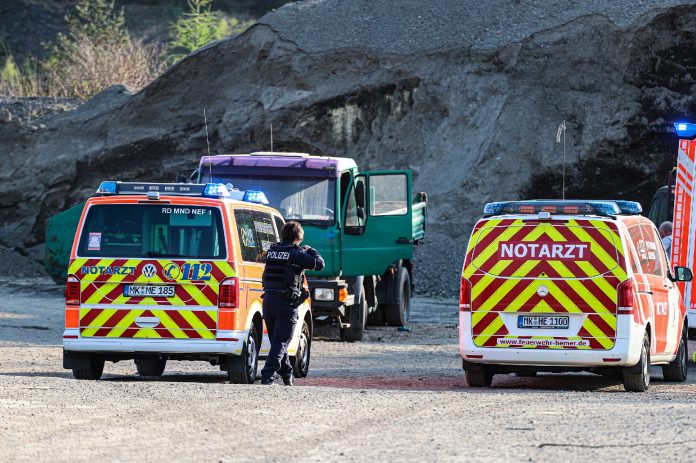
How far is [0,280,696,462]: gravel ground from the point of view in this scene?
9.18 m

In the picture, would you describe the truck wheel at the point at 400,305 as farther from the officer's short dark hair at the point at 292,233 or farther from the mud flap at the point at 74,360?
the mud flap at the point at 74,360

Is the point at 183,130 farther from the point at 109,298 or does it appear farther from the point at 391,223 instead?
the point at 109,298

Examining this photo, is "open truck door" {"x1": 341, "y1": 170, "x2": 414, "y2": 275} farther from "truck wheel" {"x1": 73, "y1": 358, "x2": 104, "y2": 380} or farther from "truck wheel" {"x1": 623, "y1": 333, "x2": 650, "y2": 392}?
"truck wheel" {"x1": 623, "y1": 333, "x2": 650, "y2": 392}

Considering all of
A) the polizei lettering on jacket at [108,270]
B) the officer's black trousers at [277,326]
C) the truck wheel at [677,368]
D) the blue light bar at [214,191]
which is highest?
the blue light bar at [214,191]

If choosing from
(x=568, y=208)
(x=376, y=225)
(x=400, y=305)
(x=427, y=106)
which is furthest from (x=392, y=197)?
(x=427, y=106)

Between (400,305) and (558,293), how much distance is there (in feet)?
34.3

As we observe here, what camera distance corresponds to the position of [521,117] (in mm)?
40062

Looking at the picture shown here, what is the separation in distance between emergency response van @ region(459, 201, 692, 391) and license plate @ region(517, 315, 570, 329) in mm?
10

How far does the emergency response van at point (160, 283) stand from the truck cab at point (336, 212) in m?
6.25

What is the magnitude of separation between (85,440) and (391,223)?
13.2 metres

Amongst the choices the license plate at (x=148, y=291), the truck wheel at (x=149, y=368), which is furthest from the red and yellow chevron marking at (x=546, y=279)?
the truck wheel at (x=149, y=368)

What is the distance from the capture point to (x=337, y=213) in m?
20.9

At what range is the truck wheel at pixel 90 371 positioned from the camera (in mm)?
14727

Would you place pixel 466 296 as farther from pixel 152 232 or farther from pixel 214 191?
pixel 152 232
